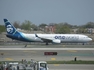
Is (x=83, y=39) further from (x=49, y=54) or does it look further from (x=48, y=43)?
(x=49, y=54)

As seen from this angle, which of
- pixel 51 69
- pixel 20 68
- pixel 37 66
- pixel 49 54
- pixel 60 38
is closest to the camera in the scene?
pixel 20 68

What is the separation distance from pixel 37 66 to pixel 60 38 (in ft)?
99.4

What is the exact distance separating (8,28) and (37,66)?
32.8m

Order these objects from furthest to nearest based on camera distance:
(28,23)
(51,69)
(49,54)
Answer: (28,23)
(49,54)
(51,69)

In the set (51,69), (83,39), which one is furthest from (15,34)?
(51,69)

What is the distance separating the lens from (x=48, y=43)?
48.3m

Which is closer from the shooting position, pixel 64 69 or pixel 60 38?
pixel 64 69

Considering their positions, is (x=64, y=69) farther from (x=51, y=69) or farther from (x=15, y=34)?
(x=15, y=34)

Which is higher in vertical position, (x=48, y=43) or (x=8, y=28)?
(x=8, y=28)

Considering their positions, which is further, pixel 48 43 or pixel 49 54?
pixel 48 43

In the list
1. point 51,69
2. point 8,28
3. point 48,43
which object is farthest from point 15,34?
point 51,69

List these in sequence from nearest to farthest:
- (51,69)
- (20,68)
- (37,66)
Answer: (20,68)
(37,66)
(51,69)

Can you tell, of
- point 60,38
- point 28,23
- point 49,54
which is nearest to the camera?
point 49,54

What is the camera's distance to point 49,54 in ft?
92.0
